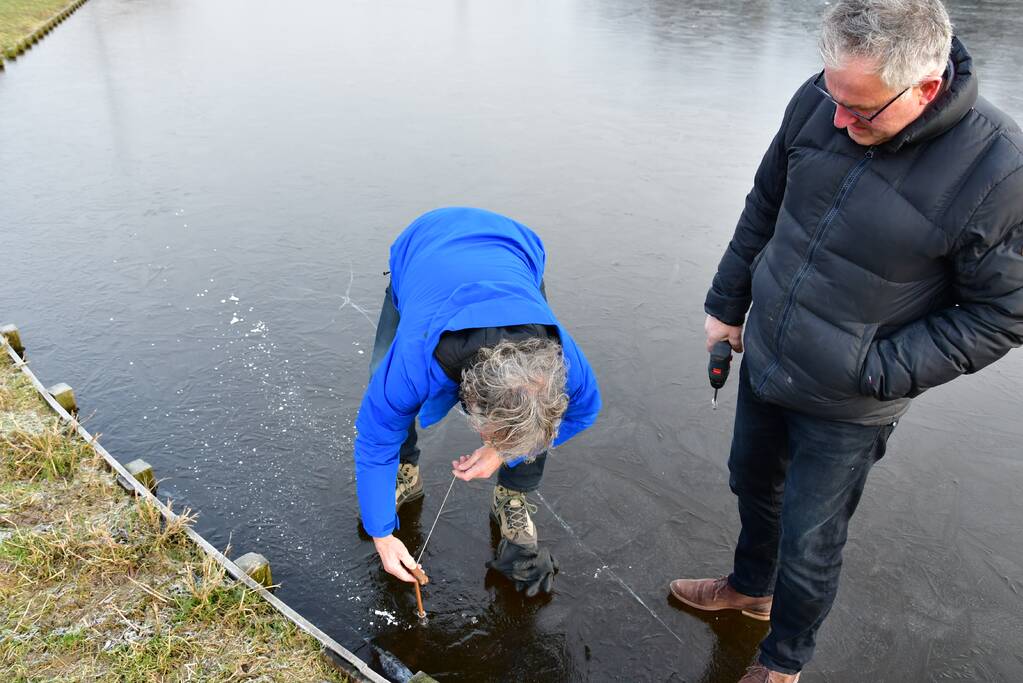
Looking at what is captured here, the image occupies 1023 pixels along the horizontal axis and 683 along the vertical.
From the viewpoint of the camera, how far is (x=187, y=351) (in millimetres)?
4777

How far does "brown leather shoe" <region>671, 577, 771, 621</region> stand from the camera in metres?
3.14

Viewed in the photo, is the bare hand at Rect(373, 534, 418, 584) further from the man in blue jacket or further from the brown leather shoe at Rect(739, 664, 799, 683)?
the brown leather shoe at Rect(739, 664, 799, 683)

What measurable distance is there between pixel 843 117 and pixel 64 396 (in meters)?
3.80

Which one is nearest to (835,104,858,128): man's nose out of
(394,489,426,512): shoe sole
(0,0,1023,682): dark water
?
(0,0,1023,682): dark water

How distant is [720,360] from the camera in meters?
2.99

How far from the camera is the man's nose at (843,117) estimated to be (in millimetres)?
2012

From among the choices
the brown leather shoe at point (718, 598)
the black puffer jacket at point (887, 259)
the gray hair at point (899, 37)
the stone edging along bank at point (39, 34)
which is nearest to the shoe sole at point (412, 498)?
the brown leather shoe at point (718, 598)

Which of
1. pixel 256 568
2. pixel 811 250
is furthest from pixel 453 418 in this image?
pixel 811 250

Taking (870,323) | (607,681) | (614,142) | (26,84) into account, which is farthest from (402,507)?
(26,84)

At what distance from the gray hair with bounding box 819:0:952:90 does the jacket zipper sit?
27 cm

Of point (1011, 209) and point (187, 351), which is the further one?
point (187, 351)

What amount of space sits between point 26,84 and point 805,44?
41.3 ft

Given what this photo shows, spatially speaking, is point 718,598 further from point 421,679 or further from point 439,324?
point 439,324

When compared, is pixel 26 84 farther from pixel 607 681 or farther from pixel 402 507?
pixel 607 681
